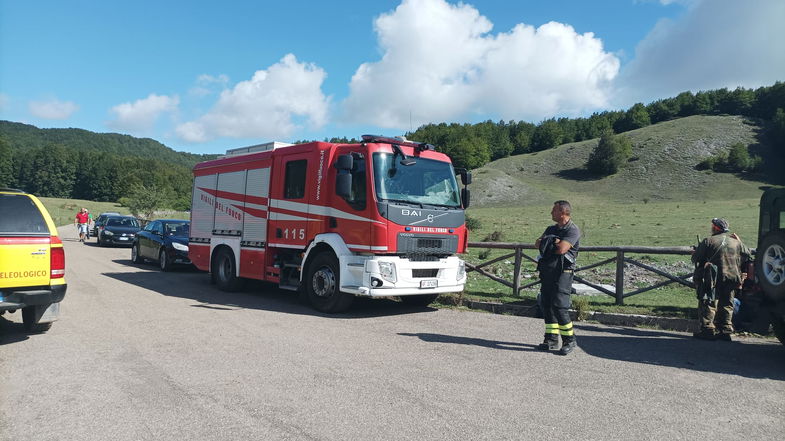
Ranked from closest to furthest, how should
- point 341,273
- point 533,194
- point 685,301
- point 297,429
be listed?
point 297,429 → point 341,273 → point 685,301 → point 533,194

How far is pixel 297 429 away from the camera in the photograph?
3.95 meters

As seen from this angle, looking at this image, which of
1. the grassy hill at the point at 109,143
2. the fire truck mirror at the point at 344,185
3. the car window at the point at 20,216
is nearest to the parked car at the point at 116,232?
the fire truck mirror at the point at 344,185

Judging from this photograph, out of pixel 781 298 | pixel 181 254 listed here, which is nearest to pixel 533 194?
pixel 181 254

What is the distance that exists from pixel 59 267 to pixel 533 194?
7496cm

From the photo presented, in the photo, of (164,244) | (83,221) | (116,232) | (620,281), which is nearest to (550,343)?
(620,281)

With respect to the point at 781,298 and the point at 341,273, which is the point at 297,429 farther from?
the point at 781,298

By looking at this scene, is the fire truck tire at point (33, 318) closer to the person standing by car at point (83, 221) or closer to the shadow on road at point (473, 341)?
the shadow on road at point (473, 341)

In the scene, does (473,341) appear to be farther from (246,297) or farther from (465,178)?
(246,297)

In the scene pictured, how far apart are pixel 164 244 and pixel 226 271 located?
496 cm

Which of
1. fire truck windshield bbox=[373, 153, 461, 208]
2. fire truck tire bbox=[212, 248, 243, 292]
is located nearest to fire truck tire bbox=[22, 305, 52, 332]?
fire truck tire bbox=[212, 248, 243, 292]

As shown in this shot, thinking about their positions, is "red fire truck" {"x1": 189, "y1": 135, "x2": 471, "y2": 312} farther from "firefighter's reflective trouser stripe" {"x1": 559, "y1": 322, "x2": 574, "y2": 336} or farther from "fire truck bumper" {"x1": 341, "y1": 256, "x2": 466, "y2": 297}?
"firefighter's reflective trouser stripe" {"x1": 559, "y1": 322, "x2": 574, "y2": 336}

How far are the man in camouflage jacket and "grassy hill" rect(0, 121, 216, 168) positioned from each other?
109m

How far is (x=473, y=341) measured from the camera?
719 centimetres

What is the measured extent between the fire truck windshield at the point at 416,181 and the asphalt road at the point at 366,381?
6.90 feet
